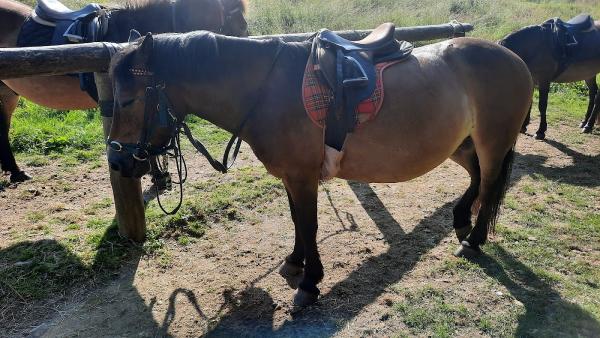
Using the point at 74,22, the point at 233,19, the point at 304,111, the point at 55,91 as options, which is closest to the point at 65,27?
the point at 74,22

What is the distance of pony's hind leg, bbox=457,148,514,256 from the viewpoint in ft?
11.7

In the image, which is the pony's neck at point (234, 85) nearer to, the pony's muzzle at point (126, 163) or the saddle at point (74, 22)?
the pony's muzzle at point (126, 163)

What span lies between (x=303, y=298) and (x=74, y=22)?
130 inches

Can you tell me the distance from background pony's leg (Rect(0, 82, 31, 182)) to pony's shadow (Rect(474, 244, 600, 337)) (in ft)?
16.7

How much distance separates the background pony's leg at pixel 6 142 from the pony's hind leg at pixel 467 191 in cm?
481

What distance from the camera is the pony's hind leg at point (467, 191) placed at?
3.87m

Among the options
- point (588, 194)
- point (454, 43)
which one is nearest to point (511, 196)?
point (588, 194)

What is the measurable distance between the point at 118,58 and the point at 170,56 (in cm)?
29

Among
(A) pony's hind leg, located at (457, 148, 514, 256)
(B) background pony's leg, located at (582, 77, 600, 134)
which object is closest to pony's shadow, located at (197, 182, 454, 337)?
(A) pony's hind leg, located at (457, 148, 514, 256)

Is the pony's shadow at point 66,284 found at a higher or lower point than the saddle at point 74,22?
lower

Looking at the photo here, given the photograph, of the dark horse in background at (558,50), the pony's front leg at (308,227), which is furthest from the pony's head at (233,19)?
the dark horse in background at (558,50)

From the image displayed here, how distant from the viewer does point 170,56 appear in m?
2.57

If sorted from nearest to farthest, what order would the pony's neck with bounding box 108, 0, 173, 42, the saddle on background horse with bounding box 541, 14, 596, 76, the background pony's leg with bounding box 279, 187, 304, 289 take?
the background pony's leg with bounding box 279, 187, 304, 289, the pony's neck with bounding box 108, 0, 173, 42, the saddle on background horse with bounding box 541, 14, 596, 76

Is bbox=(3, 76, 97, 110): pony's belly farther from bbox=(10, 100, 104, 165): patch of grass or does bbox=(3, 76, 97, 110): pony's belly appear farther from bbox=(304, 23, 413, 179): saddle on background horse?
bbox=(304, 23, 413, 179): saddle on background horse
